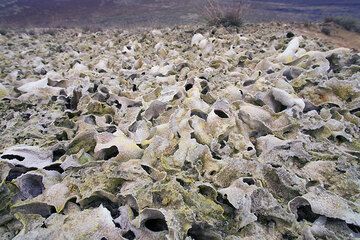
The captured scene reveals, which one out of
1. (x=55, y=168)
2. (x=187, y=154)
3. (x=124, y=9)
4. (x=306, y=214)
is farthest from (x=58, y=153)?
(x=124, y=9)

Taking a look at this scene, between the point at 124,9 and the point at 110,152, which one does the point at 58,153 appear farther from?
the point at 124,9

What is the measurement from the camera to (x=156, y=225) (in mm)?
2412

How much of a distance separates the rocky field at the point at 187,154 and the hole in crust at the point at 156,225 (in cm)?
1

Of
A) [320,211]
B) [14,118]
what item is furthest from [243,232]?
[14,118]

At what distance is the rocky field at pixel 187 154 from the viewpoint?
7.89ft

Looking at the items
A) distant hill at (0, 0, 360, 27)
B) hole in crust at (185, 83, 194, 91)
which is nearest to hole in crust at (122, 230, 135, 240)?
hole in crust at (185, 83, 194, 91)

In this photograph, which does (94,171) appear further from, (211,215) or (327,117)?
(327,117)

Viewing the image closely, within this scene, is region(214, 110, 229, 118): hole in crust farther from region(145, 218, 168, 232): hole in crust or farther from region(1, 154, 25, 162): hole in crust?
region(1, 154, 25, 162): hole in crust

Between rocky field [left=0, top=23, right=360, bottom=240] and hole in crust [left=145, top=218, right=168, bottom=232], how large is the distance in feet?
0.04

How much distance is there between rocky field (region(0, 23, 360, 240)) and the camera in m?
2.41

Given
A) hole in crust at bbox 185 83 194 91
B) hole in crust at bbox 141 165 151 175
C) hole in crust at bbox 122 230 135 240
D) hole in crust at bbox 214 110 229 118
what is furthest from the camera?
hole in crust at bbox 185 83 194 91

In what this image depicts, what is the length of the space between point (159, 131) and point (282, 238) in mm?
1366

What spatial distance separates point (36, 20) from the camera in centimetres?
2719

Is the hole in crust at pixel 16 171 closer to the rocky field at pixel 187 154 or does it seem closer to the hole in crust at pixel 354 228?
the rocky field at pixel 187 154
